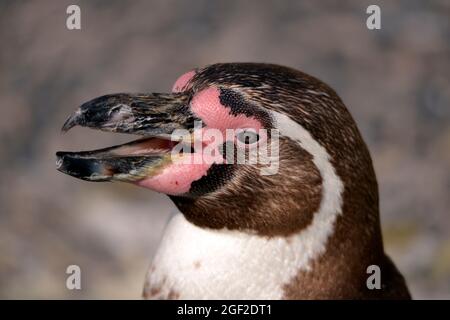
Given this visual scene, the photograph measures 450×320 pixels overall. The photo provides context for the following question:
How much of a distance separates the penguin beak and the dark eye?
125 millimetres

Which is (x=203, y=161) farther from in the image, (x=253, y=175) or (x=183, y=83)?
(x=183, y=83)

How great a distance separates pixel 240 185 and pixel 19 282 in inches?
92.2

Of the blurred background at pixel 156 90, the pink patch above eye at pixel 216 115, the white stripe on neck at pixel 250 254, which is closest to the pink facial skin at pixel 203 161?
the pink patch above eye at pixel 216 115

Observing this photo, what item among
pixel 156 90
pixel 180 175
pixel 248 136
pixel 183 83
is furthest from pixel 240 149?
pixel 156 90

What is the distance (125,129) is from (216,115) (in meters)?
0.23

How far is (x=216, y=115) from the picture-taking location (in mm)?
2449

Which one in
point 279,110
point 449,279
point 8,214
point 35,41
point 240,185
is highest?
point 35,41

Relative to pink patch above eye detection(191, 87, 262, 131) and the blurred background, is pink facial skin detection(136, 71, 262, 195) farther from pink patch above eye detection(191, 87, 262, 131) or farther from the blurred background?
the blurred background

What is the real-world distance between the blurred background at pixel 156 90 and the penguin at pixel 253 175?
1.96 m

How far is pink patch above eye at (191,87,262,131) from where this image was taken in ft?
8.00

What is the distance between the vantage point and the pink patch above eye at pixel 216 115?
8.00 ft

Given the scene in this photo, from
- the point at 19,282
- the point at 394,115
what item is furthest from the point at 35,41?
the point at 394,115

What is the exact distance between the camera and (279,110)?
2441 millimetres

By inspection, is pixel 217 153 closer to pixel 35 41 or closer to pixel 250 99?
pixel 250 99
